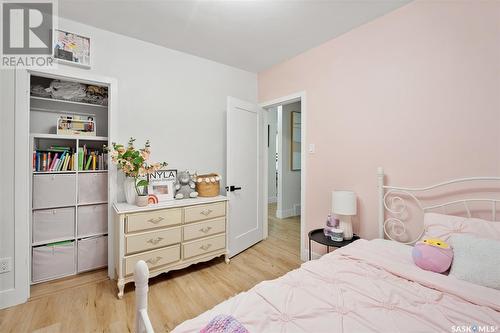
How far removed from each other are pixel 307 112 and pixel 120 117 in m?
2.07

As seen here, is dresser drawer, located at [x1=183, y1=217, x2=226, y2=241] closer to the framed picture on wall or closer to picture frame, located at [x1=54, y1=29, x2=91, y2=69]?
picture frame, located at [x1=54, y1=29, x2=91, y2=69]

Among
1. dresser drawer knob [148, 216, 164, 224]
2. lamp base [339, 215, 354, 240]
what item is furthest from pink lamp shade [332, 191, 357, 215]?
dresser drawer knob [148, 216, 164, 224]

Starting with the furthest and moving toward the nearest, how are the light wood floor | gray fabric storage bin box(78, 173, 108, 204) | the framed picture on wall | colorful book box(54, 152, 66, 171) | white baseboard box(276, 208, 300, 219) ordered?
1. the framed picture on wall
2. white baseboard box(276, 208, 300, 219)
3. gray fabric storage bin box(78, 173, 108, 204)
4. colorful book box(54, 152, 66, 171)
5. the light wood floor

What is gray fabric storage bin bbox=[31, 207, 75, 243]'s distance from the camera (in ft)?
7.08

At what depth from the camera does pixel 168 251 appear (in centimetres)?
218

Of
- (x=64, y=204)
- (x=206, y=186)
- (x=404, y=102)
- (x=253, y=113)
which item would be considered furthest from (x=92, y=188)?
(x=404, y=102)

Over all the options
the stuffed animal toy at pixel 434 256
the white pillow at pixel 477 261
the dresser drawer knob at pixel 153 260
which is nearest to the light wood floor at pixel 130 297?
the dresser drawer knob at pixel 153 260

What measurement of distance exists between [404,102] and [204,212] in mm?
2160

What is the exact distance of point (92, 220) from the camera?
2.44 meters

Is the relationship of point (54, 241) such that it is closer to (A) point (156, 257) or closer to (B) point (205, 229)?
(A) point (156, 257)

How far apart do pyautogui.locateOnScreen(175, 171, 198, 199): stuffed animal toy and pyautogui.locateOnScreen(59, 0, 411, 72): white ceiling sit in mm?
1516

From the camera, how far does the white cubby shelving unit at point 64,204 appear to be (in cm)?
216

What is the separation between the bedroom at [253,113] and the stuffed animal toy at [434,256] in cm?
6

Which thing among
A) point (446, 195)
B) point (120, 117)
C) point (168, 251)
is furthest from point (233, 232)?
point (446, 195)
